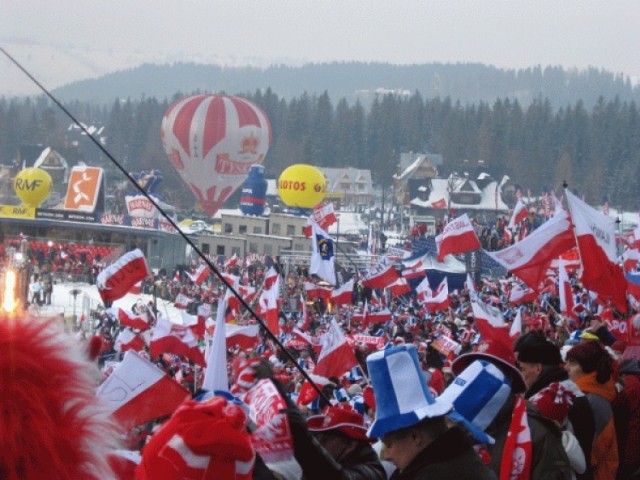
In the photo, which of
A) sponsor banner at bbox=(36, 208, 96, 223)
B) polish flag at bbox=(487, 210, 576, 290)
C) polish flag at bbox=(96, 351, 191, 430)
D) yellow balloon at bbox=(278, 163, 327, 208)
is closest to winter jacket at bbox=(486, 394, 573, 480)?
polish flag at bbox=(96, 351, 191, 430)

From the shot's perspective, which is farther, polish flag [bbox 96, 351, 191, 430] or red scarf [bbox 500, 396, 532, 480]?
polish flag [bbox 96, 351, 191, 430]

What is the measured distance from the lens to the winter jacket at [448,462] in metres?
2.49

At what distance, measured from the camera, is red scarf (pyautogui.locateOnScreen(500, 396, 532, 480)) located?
3.28 metres

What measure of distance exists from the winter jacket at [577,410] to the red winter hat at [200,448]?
2004mm

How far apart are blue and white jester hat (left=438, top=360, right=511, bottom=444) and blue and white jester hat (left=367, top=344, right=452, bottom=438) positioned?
578 millimetres

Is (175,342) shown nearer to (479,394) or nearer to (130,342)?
(130,342)

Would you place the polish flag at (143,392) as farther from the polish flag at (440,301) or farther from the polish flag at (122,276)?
the polish flag at (440,301)

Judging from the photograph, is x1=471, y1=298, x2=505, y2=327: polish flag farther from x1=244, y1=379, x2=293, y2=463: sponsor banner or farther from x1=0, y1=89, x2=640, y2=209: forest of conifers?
x1=0, y1=89, x2=640, y2=209: forest of conifers

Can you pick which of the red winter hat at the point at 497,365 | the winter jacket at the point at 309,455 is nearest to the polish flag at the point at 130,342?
the red winter hat at the point at 497,365

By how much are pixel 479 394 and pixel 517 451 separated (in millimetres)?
202

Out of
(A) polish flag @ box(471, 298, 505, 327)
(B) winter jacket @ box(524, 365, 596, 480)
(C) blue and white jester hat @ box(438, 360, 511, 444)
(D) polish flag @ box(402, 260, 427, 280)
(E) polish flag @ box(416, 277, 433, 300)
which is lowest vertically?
(D) polish flag @ box(402, 260, 427, 280)

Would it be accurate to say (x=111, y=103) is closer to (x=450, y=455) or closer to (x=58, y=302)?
(x=58, y=302)

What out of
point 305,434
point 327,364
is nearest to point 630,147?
point 327,364

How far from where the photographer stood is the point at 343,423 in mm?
3205
